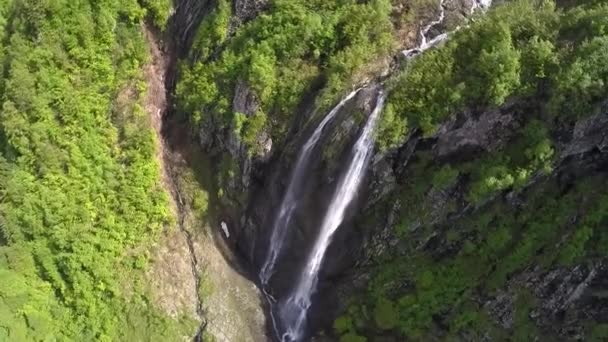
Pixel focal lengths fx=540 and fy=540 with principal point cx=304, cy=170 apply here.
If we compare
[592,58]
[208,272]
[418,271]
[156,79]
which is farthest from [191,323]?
[592,58]

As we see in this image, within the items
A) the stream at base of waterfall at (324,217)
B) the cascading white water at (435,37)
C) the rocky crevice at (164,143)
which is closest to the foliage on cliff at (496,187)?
the stream at base of waterfall at (324,217)

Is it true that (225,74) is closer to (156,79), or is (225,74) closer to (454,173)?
(156,79)

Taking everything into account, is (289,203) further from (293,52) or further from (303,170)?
(293,52)

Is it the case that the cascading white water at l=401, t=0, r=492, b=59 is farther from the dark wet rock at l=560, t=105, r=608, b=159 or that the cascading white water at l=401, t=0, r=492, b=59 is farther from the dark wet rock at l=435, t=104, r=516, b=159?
the dark wet rock at l=560, t=105, r=608, b=159

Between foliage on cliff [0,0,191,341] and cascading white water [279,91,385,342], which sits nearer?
cascading white water [279,91,385,342]

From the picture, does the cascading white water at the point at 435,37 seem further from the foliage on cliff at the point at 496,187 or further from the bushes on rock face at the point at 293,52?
the foliage on cliff at the point at 496,187

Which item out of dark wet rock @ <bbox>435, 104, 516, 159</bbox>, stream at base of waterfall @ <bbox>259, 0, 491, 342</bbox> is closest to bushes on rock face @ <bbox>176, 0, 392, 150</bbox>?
stream at base of waterfall @ <bbox>259, 0, 491, 342</bbox>
